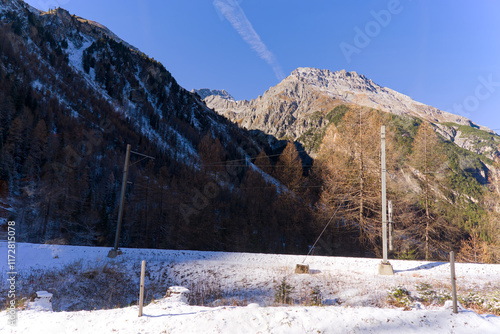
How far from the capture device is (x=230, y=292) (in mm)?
10750

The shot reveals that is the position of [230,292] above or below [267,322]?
below

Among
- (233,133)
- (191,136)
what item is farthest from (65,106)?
(233,133)

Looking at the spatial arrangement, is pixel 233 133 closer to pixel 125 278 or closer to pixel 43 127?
pixel 43 127

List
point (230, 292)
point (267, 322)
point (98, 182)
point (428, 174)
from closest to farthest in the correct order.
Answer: point (267, 322) → point (230, 292) → point (428, 174) → point (98, 182)

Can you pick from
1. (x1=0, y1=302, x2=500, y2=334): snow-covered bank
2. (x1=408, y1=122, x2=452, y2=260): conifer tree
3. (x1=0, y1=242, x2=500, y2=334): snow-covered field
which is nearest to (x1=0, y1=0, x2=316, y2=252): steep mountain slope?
(x1=0, y1=242, x2=500, y2=334): snow-covered field

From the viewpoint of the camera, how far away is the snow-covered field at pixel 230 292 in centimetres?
570

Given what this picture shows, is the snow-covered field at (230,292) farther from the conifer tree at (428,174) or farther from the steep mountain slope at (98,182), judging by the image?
the conifer tree at (428,174)

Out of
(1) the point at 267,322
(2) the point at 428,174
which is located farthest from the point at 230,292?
(2) the point at 428,174

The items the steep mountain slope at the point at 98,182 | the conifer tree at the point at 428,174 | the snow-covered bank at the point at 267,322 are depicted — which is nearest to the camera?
the snow-covered bank at the point at 267,322

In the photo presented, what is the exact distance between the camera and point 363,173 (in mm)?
22016

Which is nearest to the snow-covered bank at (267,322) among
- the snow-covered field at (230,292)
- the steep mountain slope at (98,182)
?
the snow-covered field at (230,292)

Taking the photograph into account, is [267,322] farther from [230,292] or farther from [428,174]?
[428,174]

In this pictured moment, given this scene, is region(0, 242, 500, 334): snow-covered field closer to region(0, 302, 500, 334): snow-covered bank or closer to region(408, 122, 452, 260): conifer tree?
region(0, 302, 500, 334): snow-covered bank

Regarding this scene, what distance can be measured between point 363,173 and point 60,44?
12370 centimetres
